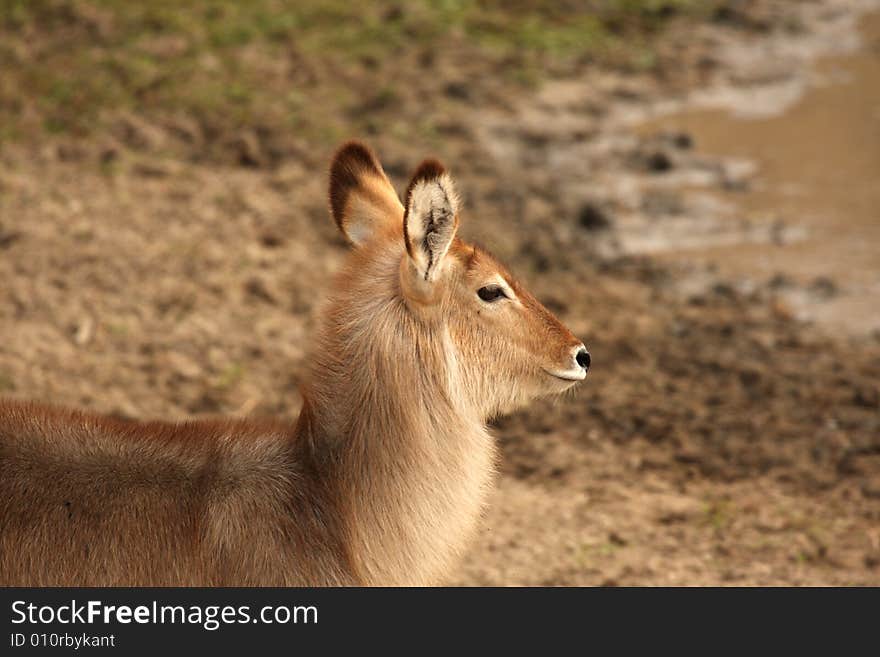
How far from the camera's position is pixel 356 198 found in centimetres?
503

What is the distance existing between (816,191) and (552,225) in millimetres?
2329

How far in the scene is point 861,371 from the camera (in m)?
8.00

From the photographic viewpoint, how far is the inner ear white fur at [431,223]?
4.29 metres

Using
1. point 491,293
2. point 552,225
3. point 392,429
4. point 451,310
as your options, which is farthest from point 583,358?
point 552,225

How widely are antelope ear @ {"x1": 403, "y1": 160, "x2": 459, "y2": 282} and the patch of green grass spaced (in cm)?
618

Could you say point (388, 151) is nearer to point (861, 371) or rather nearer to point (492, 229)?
point (492, 229)

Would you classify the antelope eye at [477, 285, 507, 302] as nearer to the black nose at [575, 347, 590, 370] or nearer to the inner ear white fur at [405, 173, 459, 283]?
the inner ear white fur at [405, 173, 459, 283]

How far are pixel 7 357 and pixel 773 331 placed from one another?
4.75 m

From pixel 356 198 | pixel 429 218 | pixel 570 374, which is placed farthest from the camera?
pixel 356 198

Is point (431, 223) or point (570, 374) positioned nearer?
point (431, 223)

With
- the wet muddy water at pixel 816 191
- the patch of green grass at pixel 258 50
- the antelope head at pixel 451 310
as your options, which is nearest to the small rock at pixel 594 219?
the wet muddy water at pixel 816 191

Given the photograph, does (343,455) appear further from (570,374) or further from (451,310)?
(570,374)

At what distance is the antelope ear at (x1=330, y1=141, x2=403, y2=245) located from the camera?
5.01 metres

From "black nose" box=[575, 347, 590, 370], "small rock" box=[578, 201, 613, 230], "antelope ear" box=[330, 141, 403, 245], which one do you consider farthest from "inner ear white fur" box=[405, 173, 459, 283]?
"small rock" box=[578, 201, 613, 230]
